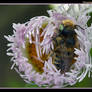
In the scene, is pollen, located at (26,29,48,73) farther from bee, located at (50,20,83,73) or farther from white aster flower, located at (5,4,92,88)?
bee, located at (50,20,83,73)

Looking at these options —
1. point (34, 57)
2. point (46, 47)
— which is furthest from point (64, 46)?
point (34, 57)

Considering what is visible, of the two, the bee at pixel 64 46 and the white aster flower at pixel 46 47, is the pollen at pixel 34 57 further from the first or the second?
the bee at pixel 64 46

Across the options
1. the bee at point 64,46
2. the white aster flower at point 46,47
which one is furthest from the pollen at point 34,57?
the bee at point 64,46

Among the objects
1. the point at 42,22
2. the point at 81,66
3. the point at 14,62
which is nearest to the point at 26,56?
the point at 14,62

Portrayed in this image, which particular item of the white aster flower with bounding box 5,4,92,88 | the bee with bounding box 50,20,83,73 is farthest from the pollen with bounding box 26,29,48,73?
the bee with bounding box 50,20,83,73

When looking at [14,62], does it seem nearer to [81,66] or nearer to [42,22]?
[42,22]

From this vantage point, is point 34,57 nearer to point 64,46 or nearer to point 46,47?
point 46,47
